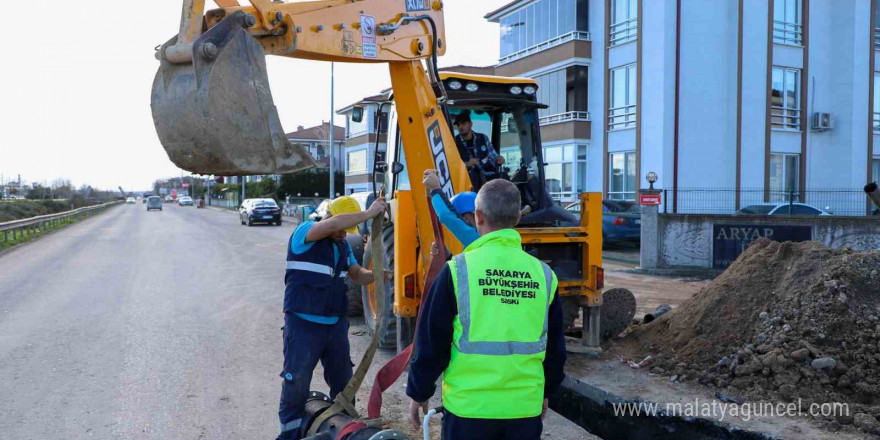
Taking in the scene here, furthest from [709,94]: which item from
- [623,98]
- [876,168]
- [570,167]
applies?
[876,168]

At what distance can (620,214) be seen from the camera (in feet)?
62.3

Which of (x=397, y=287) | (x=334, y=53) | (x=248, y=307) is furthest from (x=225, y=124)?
(x=248, y=307)

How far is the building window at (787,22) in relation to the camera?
84.3 ft

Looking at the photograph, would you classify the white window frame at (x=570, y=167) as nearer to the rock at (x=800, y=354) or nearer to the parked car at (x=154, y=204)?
the rock at (x=800, y=354)

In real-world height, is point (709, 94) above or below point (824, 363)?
above

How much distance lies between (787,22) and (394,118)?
23823mm

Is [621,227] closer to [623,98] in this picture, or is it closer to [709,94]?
[709,94]

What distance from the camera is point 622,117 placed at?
26.2 metres

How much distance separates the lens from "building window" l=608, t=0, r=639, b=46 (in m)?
25.5

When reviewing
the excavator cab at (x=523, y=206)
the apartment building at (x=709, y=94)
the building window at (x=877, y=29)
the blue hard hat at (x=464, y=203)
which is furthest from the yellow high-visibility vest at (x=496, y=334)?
the building window at (x=877, y=29)

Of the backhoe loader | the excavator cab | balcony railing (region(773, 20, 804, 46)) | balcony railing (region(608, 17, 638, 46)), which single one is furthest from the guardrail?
balcony railing (region(773, 20, 804, 46))

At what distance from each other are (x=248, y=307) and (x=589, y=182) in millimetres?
19805

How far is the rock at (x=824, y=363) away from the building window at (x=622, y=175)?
20.4 meters

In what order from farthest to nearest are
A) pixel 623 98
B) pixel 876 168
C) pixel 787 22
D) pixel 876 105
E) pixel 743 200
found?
pixel 876 168 → pixel 876 105 → pixel 623 98 → pixel 787 22 → pixel 743 200
